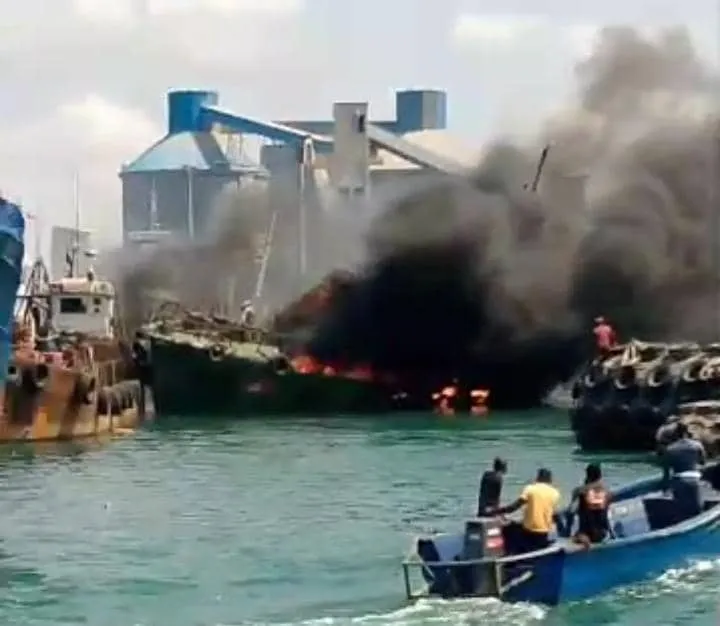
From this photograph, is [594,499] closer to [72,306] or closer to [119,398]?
[119,398]

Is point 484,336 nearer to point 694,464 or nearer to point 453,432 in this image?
point 453,432

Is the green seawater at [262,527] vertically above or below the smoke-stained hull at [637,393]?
below

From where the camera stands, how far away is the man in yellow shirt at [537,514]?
30.6 metres

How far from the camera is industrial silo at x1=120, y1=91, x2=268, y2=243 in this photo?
16900 centimetres

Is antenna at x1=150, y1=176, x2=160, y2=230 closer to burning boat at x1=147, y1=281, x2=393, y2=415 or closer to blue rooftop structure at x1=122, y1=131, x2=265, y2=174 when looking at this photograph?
blue rooftop structure at x1=122, y1=131, x2=265, y2=174

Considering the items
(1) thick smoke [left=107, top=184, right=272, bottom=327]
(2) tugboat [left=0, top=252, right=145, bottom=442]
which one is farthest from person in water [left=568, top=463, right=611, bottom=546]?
(1) thick smoke [left=107, top=184, right=272, bottom=327]

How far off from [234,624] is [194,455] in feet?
111

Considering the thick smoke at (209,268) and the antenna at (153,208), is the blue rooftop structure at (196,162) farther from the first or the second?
the thick smoke at (209,268)

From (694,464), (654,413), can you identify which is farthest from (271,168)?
(694,464)

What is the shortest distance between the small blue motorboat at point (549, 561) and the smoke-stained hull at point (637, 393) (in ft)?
84.1

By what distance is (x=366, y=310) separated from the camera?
310 feet

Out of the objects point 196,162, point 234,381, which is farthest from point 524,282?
point 196,162

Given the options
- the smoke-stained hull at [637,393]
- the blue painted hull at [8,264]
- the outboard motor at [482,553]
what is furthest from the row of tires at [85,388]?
the outboard motor at [482,553]

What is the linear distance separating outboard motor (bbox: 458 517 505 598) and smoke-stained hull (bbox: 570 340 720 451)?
28492 millimetres
